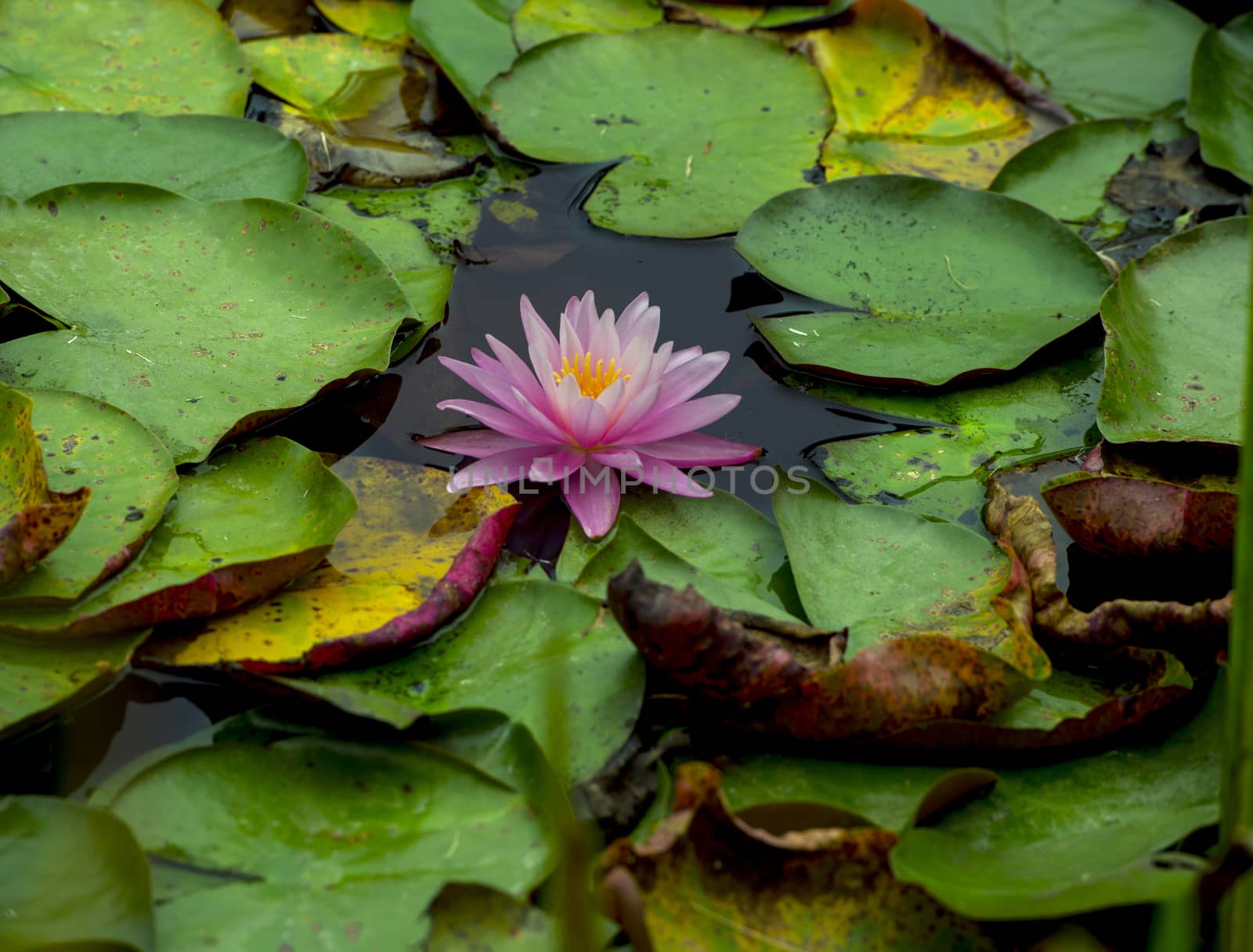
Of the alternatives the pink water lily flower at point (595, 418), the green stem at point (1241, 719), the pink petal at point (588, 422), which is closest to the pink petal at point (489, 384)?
the pink water lily flower at point (595, 418)

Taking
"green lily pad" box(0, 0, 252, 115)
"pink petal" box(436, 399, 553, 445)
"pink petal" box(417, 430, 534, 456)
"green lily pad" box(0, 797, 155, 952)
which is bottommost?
"green lily pad" box(0, 797, 155, 952)

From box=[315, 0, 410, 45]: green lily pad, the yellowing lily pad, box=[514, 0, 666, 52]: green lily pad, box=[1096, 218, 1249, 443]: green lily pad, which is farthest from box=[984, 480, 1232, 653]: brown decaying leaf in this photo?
box=[315, 0, 410, 45]: green lily pad

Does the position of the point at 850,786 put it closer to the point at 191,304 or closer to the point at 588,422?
the point at 588,422

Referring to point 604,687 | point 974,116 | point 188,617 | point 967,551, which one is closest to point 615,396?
point 604,687

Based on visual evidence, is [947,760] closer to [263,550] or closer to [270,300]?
[263,550]

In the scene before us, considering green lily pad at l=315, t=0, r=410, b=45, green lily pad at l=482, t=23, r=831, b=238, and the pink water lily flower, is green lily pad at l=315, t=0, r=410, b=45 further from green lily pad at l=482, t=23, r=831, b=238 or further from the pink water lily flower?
the pink water lily flower

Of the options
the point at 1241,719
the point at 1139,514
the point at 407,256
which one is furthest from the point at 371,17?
the point at 1241,719
